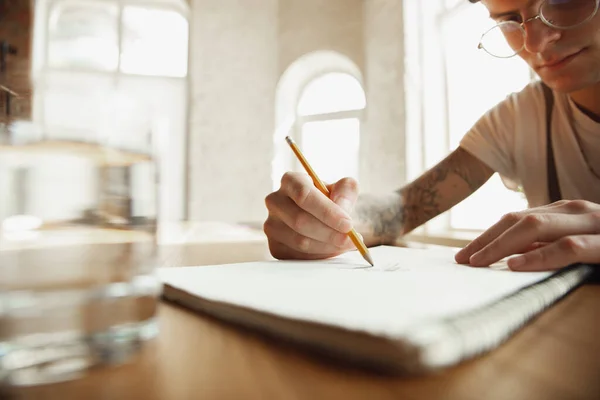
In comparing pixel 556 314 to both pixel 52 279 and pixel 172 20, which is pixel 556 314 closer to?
pixel 52 279

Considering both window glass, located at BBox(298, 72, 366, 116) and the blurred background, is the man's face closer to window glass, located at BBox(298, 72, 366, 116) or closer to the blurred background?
the blurred background

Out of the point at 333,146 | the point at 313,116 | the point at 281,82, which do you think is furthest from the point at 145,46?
the point at 333,146

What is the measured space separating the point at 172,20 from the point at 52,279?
414 cm

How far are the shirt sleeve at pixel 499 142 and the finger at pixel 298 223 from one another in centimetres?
70

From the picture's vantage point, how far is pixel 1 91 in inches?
9.7

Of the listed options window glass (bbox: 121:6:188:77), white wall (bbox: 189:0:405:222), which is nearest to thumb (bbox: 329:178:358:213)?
white wall (bbox: 189:0:405:222)

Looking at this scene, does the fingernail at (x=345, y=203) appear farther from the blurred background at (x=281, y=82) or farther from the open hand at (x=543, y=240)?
the blurred background at (x=281, y=82)

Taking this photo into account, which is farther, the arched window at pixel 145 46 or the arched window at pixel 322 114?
the arched window at pixel 322 114

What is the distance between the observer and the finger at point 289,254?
0.61 metres

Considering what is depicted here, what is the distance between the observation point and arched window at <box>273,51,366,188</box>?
150 inches

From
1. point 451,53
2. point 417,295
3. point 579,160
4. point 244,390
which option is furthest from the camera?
point 451,53

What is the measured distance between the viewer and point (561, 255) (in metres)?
0.42

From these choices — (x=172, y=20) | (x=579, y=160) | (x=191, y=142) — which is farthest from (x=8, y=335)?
(x=172, y=20)

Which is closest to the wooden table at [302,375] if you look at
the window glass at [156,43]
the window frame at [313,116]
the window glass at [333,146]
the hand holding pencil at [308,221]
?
the hand holding pencil at [308,221]
